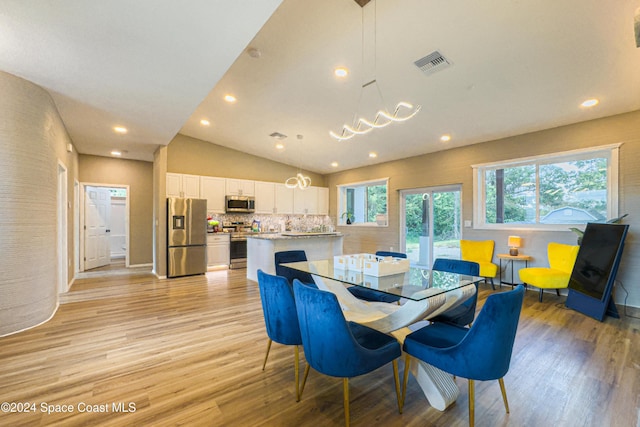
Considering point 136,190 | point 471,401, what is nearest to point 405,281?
point 471,401

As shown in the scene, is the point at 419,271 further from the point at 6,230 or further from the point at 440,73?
the point at 6,230

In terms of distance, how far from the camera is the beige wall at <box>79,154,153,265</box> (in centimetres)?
693

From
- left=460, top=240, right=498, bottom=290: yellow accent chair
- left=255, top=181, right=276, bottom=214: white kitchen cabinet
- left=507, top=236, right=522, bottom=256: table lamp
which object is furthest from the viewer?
left=255, top=181, right=276, bottom=214: white kitchen cabinet

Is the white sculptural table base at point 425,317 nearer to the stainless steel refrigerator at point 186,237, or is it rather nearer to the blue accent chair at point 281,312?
the blue accent chair at point 281,312

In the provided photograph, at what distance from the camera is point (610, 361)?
2.55m

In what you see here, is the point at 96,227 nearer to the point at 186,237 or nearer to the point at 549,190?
the point at 186,237

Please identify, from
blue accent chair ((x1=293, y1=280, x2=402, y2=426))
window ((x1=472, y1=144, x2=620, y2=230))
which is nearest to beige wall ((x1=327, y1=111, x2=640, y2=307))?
window ((x1=472, y1=144, x2=620, y2=230))

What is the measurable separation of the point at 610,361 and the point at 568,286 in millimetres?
1943

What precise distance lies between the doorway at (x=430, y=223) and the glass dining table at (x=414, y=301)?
13.7ft

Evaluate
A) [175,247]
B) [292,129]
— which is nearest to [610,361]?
[292,129]

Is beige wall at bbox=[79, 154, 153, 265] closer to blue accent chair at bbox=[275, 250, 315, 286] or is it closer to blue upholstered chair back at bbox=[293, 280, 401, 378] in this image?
blue accent chair at bbox=[275, 250, 315, 286]

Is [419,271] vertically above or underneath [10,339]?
above

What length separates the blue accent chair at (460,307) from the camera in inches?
95.5

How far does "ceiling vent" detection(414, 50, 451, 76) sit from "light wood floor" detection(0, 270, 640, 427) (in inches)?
127
